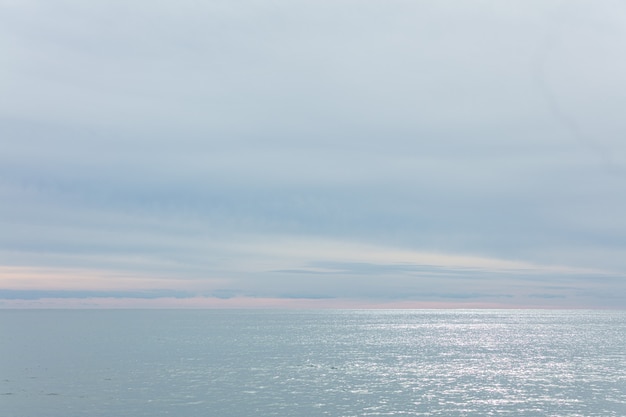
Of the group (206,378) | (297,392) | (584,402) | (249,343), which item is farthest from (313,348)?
(584,402)

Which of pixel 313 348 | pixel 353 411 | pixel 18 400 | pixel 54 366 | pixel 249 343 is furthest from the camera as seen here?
pixel 249 343

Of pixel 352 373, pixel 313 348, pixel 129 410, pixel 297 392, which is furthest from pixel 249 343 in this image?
pixel 129 410

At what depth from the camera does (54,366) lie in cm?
10788

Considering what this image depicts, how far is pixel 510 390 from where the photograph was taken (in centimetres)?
8406

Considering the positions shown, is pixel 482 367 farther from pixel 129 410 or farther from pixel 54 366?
pixel 54 366

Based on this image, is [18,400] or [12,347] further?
[12,347]

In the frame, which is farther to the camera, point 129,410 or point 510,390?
point 510,390

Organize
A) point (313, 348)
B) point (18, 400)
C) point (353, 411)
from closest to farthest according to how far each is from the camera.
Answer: point (353, 411) → point (18, 400) → point (313, 348)

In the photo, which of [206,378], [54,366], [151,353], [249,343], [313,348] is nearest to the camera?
[206,378]

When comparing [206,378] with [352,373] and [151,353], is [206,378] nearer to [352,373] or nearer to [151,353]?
[352,373]

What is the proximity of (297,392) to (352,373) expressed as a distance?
21801 mm

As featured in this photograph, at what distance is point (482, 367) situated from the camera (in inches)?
4412

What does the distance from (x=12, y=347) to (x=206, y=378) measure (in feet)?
268

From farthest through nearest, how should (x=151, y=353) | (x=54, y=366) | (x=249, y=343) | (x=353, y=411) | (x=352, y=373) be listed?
1. (x=249, y=343)
2. (x=151, y=353)
3. (x=54, y=366)
4. (x=352, y=373)
5. (x=353, y=411)
